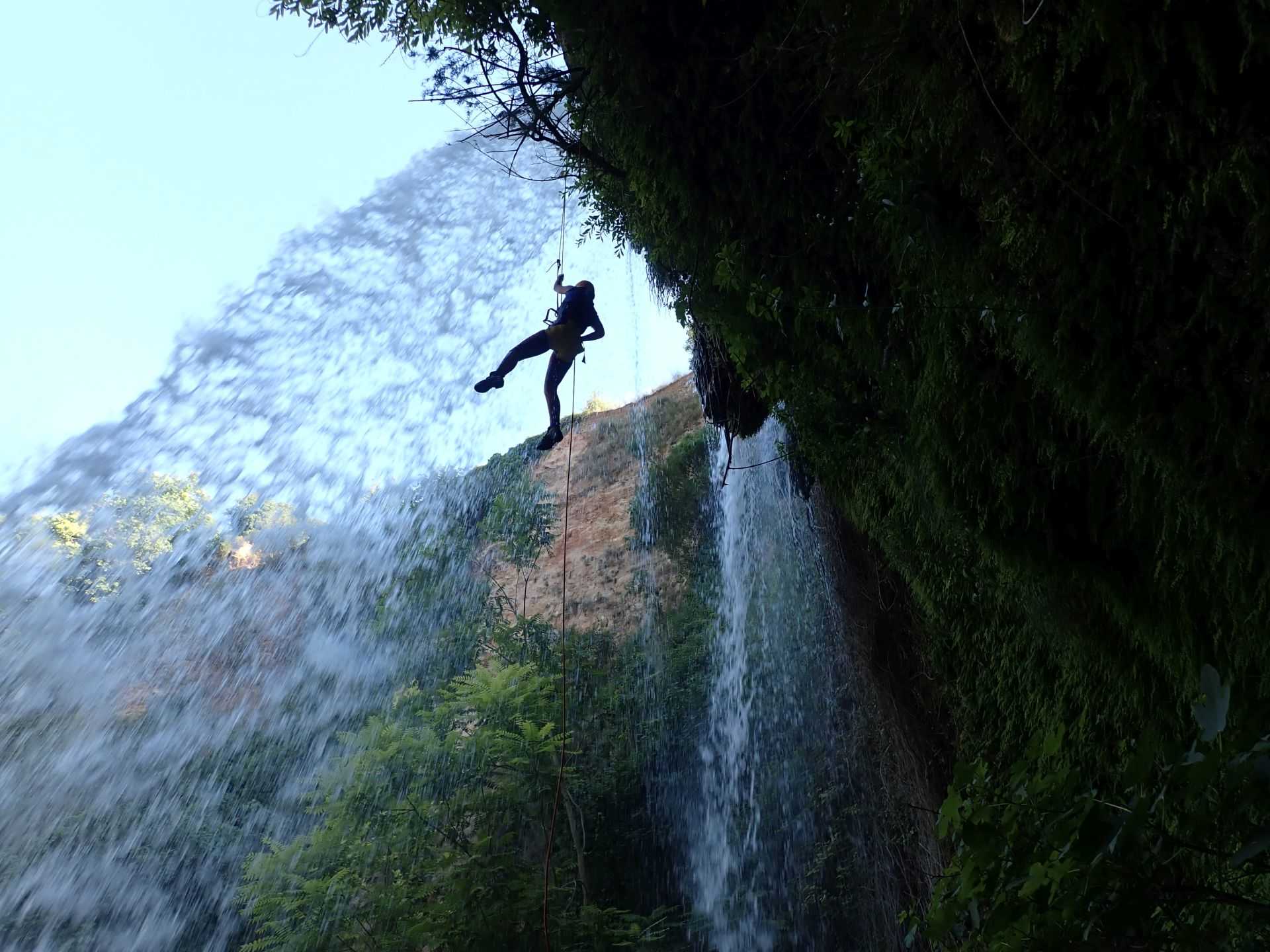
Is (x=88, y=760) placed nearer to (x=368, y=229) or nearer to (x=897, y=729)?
(x=897, y=729)

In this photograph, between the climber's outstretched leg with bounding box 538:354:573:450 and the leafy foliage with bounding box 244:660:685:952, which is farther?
the leafy foliage with bounding box 244:660:685:952

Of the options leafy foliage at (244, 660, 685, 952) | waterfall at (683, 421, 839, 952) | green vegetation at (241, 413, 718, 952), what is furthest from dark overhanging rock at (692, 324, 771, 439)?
leafy foliage at (244, 660, 685, 952)

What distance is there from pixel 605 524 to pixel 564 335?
992 centimetres

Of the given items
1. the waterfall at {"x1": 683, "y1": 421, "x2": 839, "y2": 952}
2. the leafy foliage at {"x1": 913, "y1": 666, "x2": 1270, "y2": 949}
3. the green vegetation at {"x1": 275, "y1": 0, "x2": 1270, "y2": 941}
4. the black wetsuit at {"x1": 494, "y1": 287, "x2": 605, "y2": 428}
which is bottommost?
the waterfall at {"x1": 683, "y1": 421, "x2": 839, "y2": 952}

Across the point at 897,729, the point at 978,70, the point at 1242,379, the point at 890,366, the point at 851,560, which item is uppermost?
the point at 978,70

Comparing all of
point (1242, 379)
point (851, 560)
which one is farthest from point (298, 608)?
point (1242, 379)

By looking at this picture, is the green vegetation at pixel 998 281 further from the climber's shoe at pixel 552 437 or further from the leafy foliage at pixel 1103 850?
the climber's shoe at pixel 552 437

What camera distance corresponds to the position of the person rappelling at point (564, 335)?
6059 mm

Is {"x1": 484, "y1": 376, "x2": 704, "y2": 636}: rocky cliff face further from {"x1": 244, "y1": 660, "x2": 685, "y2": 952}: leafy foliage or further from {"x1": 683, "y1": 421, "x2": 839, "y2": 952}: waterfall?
{"x1": 244, "y1": 660, "x2": 685, "y2": 952}: leafy foliage

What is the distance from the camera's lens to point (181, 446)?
20.3m

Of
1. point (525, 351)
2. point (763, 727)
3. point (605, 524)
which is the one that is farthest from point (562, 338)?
point (605, 524)

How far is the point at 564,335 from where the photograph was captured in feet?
19.9

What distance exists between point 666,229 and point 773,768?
243 inches

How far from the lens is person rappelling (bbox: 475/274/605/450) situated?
19.9 feet
